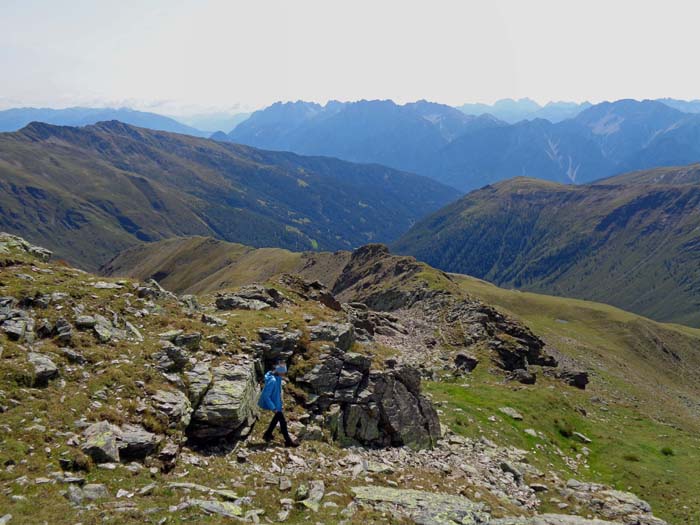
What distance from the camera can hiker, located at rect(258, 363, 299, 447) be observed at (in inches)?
832

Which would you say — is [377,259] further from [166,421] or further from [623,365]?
[166,421]

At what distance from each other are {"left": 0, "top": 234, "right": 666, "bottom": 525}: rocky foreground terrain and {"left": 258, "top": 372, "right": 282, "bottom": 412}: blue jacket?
2.56ft

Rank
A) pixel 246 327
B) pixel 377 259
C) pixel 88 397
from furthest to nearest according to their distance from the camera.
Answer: pixel 377 259, pixel 246 327, pixel 88 397

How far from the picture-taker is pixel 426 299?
84188 millimetres

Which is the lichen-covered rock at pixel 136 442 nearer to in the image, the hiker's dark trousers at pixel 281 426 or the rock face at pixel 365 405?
the hiker's dark trousers at pixel 281 426

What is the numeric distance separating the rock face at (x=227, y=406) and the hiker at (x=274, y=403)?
32.3 inches

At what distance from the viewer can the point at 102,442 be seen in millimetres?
15969

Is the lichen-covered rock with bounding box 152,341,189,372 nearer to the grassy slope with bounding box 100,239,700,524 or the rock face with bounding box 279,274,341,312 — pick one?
the grassy slope with bounding box 100,239,700,524

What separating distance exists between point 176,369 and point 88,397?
14.5ft

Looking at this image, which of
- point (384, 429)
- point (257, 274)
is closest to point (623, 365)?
point (384, 429)

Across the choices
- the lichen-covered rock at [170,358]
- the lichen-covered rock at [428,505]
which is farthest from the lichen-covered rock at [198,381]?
the lichen-covered rock at [428,505]

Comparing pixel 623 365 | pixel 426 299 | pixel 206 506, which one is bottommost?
pixel 623 365

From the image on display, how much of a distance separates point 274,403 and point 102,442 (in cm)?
750

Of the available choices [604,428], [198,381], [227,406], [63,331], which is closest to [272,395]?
[227,406]
